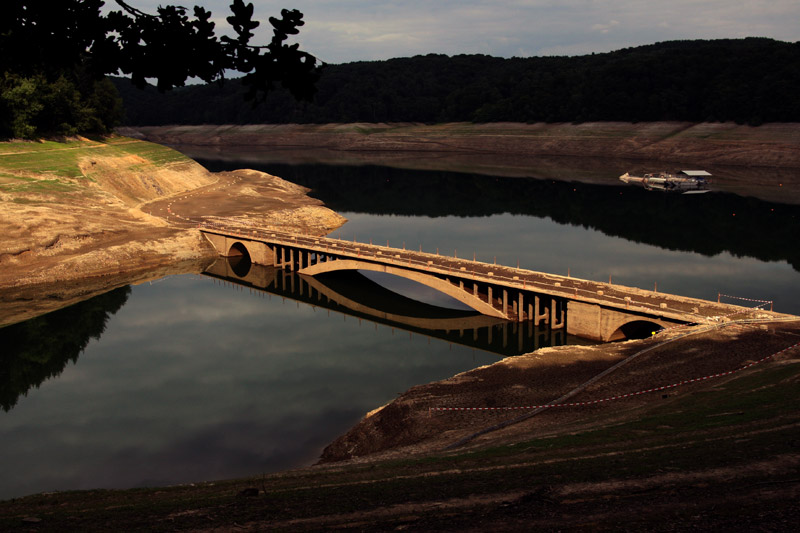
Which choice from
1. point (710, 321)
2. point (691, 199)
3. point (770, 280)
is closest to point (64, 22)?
point (710, 321)

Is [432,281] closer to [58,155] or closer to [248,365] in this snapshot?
[248,365]

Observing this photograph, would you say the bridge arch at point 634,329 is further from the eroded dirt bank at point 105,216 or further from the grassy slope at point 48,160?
the grassy slope at point 48,160

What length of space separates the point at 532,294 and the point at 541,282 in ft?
6.08

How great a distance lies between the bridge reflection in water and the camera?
57.1 m

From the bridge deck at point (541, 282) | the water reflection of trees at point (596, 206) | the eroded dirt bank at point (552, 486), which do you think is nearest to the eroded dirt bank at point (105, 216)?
the bridge deck at point (541, 282)

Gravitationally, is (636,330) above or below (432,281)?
below

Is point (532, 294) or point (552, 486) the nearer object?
point (552, 486)

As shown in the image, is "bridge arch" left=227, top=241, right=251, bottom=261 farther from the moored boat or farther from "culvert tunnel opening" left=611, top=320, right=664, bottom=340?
the moored boat

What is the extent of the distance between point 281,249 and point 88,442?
49.3 m

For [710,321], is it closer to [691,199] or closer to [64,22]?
[64,22]

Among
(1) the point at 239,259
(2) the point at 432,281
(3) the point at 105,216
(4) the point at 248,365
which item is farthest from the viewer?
(3) the point at 105,216

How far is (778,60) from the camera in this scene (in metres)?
179

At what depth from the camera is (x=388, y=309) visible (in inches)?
2643

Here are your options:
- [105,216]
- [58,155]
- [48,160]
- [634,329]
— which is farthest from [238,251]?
[634,329]
